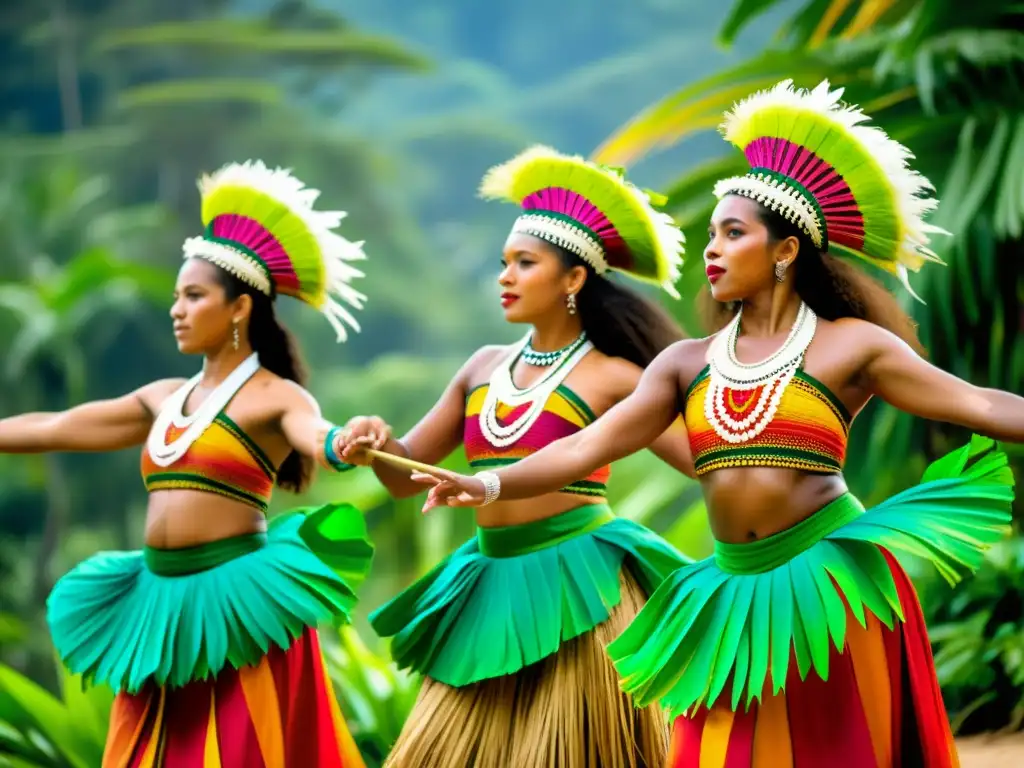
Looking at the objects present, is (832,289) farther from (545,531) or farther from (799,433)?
(545,531)

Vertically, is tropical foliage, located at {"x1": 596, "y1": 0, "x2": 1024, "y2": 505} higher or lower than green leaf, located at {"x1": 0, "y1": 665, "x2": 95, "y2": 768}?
higher

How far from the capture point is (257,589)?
10.0ft

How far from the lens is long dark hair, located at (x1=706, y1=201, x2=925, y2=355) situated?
2520 mm

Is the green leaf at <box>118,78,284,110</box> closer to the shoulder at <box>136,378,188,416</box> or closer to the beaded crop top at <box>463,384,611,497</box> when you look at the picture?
the shoulder at <box>136,378,188,416</box>

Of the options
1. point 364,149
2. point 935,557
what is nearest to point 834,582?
point 935,557

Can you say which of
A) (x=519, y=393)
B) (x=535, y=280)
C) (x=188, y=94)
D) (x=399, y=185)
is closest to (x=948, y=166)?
(x=535, y=280)

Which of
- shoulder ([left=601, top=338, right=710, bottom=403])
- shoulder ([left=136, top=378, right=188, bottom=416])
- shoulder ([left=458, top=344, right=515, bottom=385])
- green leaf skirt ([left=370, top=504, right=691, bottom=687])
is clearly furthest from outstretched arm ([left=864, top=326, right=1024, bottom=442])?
shoulder ([left=136, top=378, right=188, bottom=416])

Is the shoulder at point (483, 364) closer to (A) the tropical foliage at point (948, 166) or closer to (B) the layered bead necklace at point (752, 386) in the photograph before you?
(B) the layered bead necklace at point (752, 386)

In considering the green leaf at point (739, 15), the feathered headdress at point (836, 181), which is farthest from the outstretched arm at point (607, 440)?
the green leaf at point (739, 15)

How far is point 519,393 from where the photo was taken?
307 cm

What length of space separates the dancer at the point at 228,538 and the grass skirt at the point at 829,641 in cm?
94

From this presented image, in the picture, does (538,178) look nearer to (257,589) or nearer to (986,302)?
(257,589)

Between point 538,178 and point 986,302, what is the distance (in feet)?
8.14

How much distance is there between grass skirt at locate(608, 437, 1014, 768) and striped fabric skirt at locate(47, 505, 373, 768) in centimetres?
95
